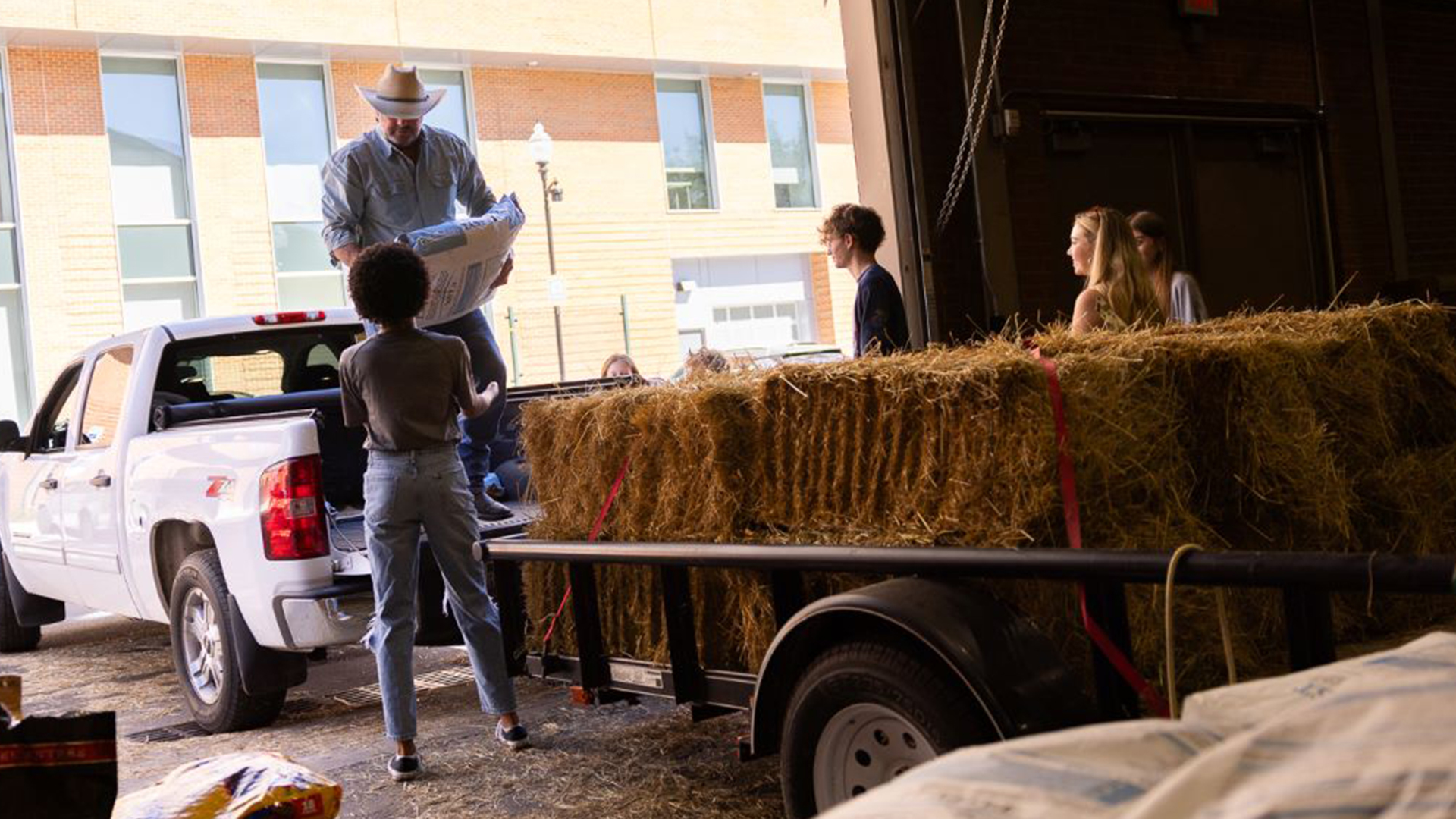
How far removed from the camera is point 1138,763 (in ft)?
4.64

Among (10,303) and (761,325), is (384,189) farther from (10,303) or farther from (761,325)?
(761,325)

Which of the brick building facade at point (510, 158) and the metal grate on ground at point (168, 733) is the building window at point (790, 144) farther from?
the metal grate on ground at point (168, 733)

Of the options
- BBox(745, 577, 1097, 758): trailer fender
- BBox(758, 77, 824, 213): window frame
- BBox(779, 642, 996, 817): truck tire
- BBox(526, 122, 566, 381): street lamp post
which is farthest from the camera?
BBox(758, 77, 824, 213): window frame

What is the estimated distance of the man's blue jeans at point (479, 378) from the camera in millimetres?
7367

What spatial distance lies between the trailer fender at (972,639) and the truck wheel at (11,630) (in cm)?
760

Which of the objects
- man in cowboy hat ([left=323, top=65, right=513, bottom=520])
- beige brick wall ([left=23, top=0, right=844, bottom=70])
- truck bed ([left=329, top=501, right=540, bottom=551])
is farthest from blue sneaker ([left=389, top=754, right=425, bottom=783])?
beige brick wall ([left=23, top=0, right=844, bottom=70])

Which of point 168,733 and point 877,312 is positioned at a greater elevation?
point 877,312

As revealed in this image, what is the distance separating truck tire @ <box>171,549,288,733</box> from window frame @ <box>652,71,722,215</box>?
85.4 feet

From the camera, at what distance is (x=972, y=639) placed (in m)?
3.38

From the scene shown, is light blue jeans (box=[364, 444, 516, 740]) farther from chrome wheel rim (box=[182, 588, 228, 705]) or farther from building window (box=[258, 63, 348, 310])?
building window (box=[258, 63, 348, 310])

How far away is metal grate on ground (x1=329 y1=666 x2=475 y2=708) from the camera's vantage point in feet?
24.6

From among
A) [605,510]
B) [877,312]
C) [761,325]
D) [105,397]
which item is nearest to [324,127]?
[761,325]

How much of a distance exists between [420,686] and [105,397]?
2206mm

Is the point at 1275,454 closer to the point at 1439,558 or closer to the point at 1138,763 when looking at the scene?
the point at 1439,558
